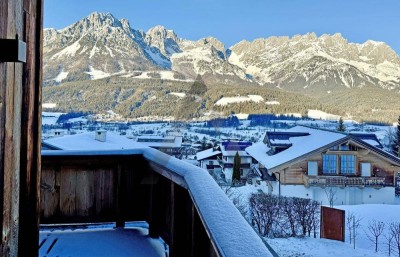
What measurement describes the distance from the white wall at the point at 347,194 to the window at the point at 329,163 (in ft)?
2.43

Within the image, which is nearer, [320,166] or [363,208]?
[363,208]

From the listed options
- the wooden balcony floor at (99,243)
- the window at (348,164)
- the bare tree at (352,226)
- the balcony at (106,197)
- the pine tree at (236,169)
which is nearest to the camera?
the wooden balcony floor at (99,243)

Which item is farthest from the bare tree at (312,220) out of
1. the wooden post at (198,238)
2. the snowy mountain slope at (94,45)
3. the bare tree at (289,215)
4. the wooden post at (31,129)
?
the snowy mountain slope at (94,45)

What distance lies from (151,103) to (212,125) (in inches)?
35.8

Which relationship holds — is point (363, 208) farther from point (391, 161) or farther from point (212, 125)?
point (212, 125)

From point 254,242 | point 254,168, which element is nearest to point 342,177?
point 254,168

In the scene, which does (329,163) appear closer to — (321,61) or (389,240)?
(389,240)

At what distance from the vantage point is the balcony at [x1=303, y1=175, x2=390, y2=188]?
45.4 ft

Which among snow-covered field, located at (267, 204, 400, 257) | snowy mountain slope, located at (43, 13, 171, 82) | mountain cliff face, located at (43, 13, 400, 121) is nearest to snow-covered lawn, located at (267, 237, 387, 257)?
snow-covered field, located at (267, 204, 400, 257)

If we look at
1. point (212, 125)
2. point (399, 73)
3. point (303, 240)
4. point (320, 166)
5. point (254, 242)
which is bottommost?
point (303, 240)

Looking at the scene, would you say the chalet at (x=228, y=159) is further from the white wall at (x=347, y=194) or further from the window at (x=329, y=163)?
the window at (x=329, y=163)

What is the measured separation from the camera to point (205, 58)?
6078 mm

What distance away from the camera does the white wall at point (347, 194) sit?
547 inches

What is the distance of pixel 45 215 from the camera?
2.66 meters
